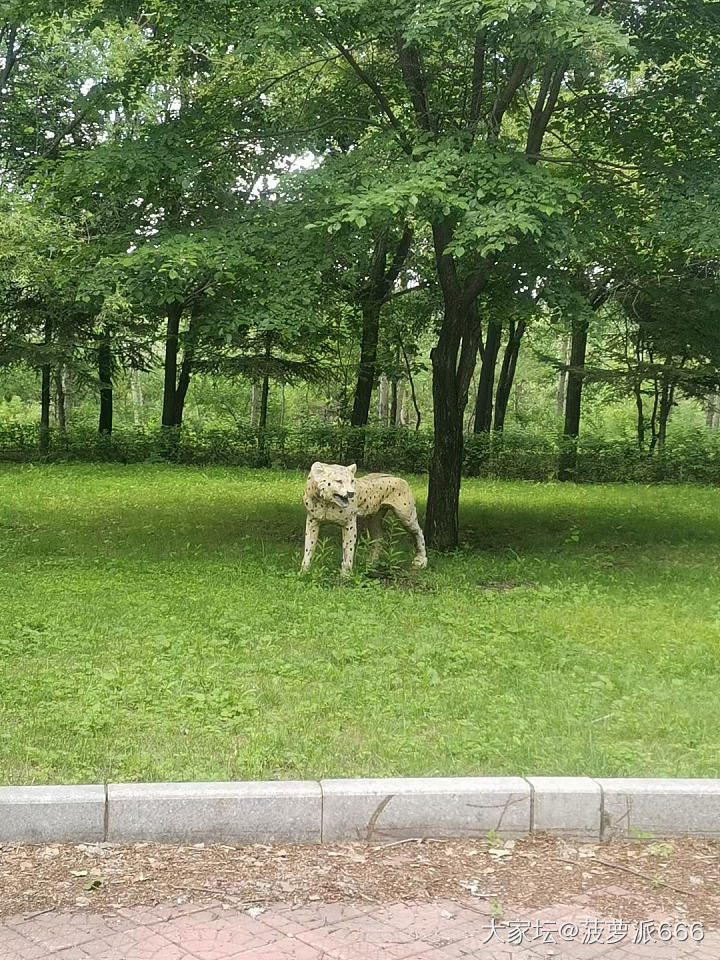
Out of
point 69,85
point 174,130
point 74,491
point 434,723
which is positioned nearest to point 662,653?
point 434,723

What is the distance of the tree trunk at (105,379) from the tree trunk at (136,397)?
12130 mm

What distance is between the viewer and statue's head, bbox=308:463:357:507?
32.2 ft

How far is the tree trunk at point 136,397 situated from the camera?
4138cm

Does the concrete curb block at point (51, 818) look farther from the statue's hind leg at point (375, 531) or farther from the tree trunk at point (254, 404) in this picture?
the tree trunk at point (254, 404)

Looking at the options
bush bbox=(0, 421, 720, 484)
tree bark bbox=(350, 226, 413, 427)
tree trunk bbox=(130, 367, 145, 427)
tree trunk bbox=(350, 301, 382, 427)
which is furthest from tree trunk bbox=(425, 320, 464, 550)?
tree trunk bbox=(130, 367, 145, 427)

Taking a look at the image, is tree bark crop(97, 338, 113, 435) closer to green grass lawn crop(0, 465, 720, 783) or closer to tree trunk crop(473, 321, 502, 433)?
tree trunk crop(473, 321, 502, 433)

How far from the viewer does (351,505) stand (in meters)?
10.2

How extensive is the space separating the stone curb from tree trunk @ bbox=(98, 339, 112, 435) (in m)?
23.2

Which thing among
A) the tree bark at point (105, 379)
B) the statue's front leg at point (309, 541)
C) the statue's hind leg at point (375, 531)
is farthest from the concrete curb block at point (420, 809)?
the tree bark at point (105, 379)

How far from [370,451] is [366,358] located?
2509mm

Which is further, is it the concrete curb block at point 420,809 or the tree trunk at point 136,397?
the tree trunk at point 136,397

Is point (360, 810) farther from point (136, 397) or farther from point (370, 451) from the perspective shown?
point (136, 397)

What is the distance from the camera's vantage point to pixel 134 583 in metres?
10.0

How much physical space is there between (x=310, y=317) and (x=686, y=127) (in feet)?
18.1
